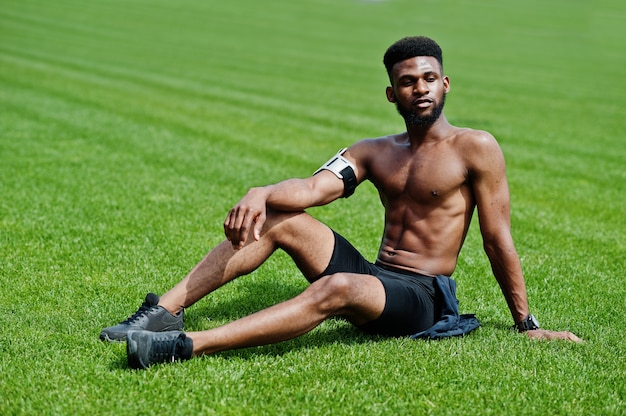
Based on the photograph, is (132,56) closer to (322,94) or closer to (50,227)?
(322,94)

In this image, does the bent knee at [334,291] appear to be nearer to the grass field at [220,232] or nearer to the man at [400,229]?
the man at [400,229]

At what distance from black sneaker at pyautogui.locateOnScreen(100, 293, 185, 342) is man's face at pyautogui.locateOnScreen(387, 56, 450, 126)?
205 centimetres

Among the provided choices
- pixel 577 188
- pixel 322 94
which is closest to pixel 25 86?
pixel 322 94

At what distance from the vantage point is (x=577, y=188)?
36.4 feet

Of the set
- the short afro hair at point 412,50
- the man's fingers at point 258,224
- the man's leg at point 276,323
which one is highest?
the short afro hair at point 412,50

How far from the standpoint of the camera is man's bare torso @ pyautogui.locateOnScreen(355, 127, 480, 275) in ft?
17.6

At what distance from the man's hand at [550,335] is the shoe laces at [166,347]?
2.33 metres

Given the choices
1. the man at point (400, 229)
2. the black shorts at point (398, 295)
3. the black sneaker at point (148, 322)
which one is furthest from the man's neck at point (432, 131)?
the black sneaker at point (148, 322)

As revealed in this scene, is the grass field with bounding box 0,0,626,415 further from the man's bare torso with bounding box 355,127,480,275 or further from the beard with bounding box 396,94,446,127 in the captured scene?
the beard with bounding box 396,94,446,127

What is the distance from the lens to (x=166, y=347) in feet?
14.9

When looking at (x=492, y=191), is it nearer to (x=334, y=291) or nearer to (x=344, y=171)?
(x=344, y=171)

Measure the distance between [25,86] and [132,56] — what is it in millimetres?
9257

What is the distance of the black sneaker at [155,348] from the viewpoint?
4.45 m

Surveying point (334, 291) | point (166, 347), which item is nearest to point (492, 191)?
point (334, 291)
